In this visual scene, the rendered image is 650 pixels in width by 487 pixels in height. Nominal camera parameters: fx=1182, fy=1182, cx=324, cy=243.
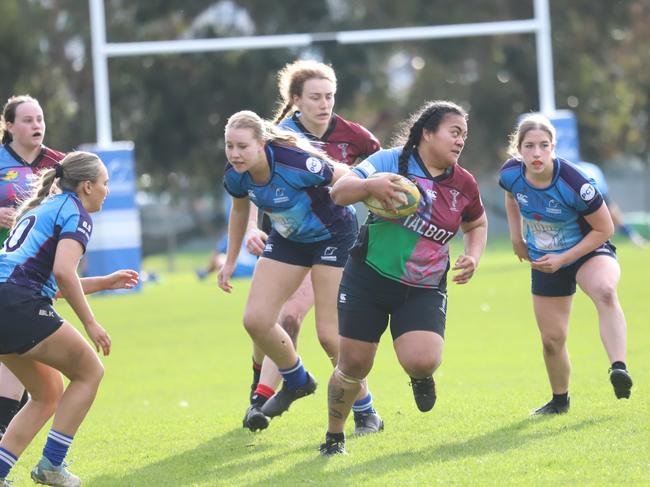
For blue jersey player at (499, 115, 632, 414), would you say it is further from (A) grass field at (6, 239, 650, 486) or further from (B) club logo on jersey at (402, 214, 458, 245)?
(B) club logo on jersey at (402, 214, 458, 245)

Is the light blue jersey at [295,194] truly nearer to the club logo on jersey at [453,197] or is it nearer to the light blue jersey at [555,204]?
the club logo on jersey at [453,197]

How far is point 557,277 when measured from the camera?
24.2 ft

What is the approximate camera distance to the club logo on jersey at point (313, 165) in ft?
23.1

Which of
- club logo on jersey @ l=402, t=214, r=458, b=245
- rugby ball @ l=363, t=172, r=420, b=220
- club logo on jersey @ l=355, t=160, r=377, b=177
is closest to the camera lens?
rugby ball @ l=363, t=172, r=420, b=220

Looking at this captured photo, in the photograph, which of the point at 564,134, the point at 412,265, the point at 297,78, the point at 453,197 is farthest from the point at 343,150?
the point at 564,134

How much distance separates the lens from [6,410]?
730cm

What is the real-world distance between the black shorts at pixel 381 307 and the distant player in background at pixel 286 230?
895mm

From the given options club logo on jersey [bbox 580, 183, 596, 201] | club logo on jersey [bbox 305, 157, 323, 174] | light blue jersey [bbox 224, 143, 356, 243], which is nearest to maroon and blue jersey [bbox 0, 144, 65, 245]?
light blue jersey [bbox 224, 143, 356, 243]

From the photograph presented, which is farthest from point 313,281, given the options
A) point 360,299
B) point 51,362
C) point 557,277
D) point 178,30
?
point 178,30

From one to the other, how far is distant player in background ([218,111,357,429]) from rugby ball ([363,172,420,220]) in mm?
1054

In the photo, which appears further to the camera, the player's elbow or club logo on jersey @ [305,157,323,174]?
club logo on jersey @ [305,157,323,174]

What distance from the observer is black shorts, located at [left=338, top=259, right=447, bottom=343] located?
627cm

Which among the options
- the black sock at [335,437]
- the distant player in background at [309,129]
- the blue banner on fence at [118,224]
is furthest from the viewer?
the blue banner on fence at [118,224]

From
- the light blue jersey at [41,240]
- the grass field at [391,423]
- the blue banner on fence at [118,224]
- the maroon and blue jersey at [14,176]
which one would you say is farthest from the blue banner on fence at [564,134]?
the light blue jersey at [41,240]
